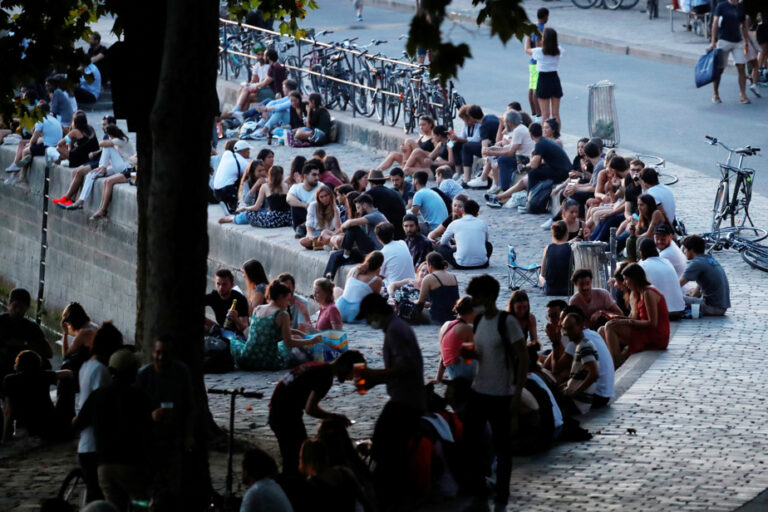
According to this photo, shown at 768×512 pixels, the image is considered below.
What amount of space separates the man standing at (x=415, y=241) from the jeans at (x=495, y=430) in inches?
316

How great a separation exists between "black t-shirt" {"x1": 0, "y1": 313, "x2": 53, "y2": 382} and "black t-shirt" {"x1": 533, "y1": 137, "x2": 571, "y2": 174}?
28.9ft

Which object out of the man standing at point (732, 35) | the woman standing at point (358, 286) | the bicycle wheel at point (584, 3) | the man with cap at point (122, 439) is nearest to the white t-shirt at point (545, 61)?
the man standing at point (732, 35)

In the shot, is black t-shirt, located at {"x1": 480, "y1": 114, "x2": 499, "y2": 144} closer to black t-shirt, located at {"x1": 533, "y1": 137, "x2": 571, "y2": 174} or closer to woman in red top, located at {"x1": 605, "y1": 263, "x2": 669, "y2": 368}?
black t-shirt, located at {"x1": 533, "y1": 137, "x2": 571, "y2": 174}

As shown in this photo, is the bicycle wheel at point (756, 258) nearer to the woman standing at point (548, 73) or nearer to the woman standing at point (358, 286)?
the woman standing at point (358, 286)

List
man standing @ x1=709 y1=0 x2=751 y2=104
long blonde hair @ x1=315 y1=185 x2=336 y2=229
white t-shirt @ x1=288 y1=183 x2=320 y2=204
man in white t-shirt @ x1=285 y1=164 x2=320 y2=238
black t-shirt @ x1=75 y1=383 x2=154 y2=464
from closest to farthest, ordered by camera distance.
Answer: black t-shirt @ x1=75 y1=383 x2=154 y2=464 < long blonde hair @ x1=315 y1=185 x2=336 y2=229 < man in white t-shirt @ x1=285 y1=164 x2=320 y2=238 < white t-shirt @ x1=288 y1=183 x2=320 y2=204 < man standing @ x1=709 y1=0 x2=751 y2=104

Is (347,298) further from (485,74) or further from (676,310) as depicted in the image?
(485,74)

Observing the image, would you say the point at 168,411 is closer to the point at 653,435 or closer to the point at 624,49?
the point at 653,435

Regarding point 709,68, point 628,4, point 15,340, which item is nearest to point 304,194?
point 15,340

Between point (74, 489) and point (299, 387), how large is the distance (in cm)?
160

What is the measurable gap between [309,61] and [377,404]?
17026 mm

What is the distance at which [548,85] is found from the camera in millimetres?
23609

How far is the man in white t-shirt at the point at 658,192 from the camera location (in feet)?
55.9

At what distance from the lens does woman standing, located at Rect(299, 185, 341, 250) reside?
61.8 feet

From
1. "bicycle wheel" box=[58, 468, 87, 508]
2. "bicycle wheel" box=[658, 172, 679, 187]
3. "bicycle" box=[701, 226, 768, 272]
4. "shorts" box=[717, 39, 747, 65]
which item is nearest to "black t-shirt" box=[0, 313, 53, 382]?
"bicycle wheel" box=[58, 468, 87, 508]
